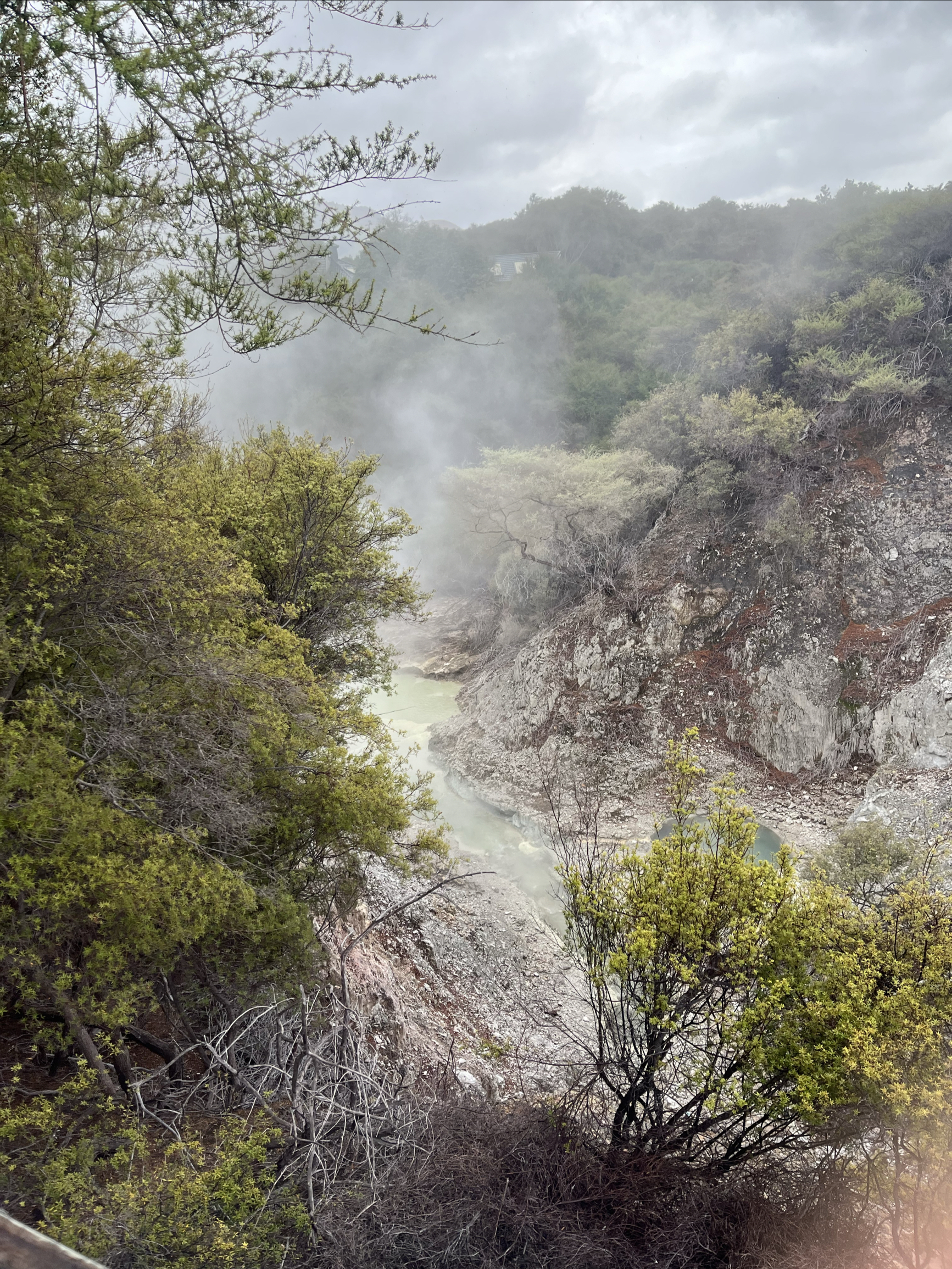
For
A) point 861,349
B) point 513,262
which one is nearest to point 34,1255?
point 861,349

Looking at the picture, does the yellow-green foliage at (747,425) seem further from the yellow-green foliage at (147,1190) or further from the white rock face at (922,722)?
the yellow-green foliage at (147,1190)

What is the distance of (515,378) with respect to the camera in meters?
33.8

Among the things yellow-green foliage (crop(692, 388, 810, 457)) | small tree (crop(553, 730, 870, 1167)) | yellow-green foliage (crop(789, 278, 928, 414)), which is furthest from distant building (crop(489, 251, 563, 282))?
small tree (crop(553, 730, 870, 1167))

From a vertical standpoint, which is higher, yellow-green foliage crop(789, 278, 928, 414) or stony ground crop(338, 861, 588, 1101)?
yellow-green foliage crop(789, 278, 928, 414)

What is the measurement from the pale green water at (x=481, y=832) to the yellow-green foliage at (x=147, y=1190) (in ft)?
20.0

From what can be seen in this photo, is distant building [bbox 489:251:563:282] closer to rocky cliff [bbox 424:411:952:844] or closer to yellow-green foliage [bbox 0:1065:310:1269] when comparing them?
rocky cliff [bbox 424:411:952:844]

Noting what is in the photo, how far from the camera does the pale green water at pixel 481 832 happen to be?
1336 centimetres

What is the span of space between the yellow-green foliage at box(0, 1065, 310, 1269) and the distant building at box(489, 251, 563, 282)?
1717 inches

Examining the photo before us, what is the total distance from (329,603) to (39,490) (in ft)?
23.9

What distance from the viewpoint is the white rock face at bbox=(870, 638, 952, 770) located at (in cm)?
1314

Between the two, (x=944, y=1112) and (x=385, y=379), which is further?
(x=385, y=379)

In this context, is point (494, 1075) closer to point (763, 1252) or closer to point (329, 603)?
point (763, 1252)

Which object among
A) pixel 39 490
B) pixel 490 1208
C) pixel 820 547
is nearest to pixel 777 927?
pixel 490 1208

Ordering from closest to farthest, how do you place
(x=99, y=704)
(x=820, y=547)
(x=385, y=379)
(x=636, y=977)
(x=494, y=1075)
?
(x=636, y=977) → (x=99, y=704) → (x=494, y=1075) → (x=820, y=547) → (x=385, y=379)
